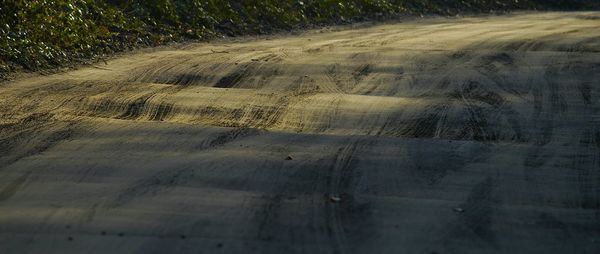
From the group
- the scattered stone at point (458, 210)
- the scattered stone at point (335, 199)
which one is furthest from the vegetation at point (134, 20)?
the scattered stone at point (458, 210)

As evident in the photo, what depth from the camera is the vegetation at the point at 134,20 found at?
43.4 ft

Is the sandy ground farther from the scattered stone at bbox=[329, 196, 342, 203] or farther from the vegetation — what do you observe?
the vegetation

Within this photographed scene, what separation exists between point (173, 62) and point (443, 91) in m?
4.19

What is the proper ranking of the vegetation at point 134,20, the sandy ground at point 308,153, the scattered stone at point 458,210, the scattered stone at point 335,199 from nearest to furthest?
the sandy ground at point 308,153 → the scattered stone at point 458,210 → the scattered stone at point 335,199 → the vegetation at point 134,20

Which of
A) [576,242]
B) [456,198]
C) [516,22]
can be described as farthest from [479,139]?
[516,22]

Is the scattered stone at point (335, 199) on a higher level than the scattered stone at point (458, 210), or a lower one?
higher

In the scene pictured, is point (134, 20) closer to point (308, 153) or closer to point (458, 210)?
point (308, 153)

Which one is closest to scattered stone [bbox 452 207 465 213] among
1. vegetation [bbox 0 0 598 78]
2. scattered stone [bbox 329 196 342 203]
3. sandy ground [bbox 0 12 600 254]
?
sandy ground [bbox 0 12 600 254]

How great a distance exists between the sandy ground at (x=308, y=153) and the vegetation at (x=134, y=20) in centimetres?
92

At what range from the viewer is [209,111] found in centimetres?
1006

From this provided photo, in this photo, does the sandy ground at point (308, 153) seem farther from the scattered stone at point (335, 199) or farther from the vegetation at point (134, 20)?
the vegetation at point (134, 20)

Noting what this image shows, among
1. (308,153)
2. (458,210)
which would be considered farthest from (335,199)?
(308,153)

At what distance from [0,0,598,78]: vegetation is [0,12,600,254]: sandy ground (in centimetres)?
92

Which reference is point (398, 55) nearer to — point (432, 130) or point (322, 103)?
point (322, 103)
